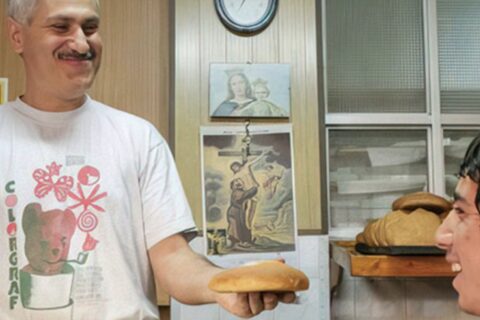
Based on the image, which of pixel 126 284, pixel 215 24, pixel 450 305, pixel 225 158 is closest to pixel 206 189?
pixel 225 158

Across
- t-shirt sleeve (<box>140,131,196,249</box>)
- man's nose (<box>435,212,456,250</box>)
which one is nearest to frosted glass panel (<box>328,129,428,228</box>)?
man's nose (<box>435,212,456,250</box>)

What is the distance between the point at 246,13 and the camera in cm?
195

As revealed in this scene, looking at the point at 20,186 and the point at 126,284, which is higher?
the point at 20,186

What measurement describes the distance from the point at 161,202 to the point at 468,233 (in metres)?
0.64

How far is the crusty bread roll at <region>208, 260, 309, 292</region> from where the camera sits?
0.75m

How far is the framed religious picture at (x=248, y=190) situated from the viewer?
188cm

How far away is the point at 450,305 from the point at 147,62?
1647 mm

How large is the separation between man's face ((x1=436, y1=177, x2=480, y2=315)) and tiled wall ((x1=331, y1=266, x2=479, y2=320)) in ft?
3.49

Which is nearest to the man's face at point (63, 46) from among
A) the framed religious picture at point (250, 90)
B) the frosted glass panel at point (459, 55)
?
the framed religious picture at point (250, 90)

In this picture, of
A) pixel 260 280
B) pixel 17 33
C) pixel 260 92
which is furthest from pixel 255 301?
pixel 260 92

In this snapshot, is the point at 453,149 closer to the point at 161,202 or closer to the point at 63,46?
the point at 161,202

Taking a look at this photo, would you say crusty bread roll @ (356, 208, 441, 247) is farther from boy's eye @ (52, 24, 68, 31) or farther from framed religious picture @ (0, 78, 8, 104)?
framed religious picture @ (0, 78, 8, 104)

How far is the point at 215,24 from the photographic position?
6.41 feet

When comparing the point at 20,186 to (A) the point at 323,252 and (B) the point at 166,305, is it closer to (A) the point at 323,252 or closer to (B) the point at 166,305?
(B) the point at 166,305
